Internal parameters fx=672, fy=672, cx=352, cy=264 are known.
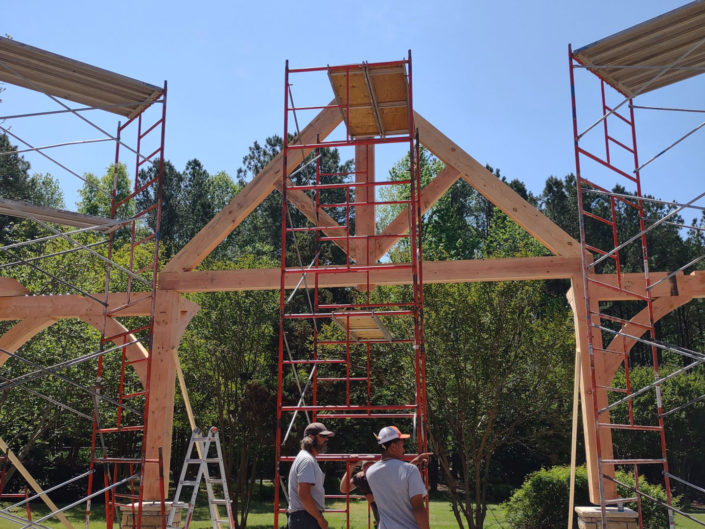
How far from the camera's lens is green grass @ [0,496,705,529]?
1741 centimetres

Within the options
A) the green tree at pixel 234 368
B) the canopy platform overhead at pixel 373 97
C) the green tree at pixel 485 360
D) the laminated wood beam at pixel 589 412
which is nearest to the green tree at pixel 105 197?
the green tree at pixel 234 368

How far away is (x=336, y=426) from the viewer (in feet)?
65.6

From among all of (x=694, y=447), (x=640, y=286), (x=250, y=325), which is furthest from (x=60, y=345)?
(x=694, y=447)

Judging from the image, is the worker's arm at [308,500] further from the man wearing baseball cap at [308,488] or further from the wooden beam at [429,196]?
the wooden beam at [429,196]

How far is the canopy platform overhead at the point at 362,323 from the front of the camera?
700 centimetres

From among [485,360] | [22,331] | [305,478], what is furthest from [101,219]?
[485,360]

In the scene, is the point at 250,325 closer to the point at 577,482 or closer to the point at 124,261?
the point at 124,261

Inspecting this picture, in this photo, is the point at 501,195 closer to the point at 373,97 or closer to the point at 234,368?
the point at 373,97

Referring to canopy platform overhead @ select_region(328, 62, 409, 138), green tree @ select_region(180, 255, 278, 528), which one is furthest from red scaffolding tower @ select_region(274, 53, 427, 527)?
green tree @ select_region(180, 255, 278, 528)

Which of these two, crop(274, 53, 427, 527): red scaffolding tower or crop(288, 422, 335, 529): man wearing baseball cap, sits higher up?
crop(274, 53, 427, 527): red scaffolding tower

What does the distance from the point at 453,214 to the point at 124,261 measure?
1476 cm

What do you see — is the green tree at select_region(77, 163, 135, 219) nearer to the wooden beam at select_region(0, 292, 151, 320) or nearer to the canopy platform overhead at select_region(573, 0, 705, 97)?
the wooden beam at select_region(0, 292, 151, 320)

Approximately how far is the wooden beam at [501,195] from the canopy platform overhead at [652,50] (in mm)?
1728

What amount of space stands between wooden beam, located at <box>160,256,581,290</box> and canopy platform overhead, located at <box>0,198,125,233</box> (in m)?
1.07
